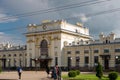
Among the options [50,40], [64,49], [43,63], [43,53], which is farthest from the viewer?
[43,53]

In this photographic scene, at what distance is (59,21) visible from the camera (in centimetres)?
6969

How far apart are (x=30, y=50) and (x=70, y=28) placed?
507 inches

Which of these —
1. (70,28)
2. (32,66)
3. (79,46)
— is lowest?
(32,66)

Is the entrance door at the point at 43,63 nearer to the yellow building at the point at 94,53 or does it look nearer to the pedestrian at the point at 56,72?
the yellow building at the point at 94,53

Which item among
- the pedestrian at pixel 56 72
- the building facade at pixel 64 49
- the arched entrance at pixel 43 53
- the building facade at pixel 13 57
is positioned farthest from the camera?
the building facade at pixel 13 57

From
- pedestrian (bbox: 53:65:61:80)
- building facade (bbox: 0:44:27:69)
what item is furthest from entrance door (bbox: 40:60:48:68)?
pedestrian (bbox: 53:65:61:80)

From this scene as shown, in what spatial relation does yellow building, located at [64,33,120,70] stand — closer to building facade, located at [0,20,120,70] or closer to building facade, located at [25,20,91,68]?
building facade, located at [0,20,120,70]

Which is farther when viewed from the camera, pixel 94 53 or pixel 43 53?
pixel 43 53

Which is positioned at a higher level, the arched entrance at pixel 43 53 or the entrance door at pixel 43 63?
the arched entrance at pixel 43 53

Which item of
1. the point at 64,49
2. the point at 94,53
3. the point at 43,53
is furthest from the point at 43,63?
the point at 94,53

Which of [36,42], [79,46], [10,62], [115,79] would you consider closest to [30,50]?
[36,42]

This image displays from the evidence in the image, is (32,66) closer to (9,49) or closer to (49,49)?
(49,49)

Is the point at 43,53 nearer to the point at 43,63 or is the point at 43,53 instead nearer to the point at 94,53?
the point at 43,63

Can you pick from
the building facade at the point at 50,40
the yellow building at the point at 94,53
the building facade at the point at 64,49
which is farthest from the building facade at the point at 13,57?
the yellow building at the point at 94,53
